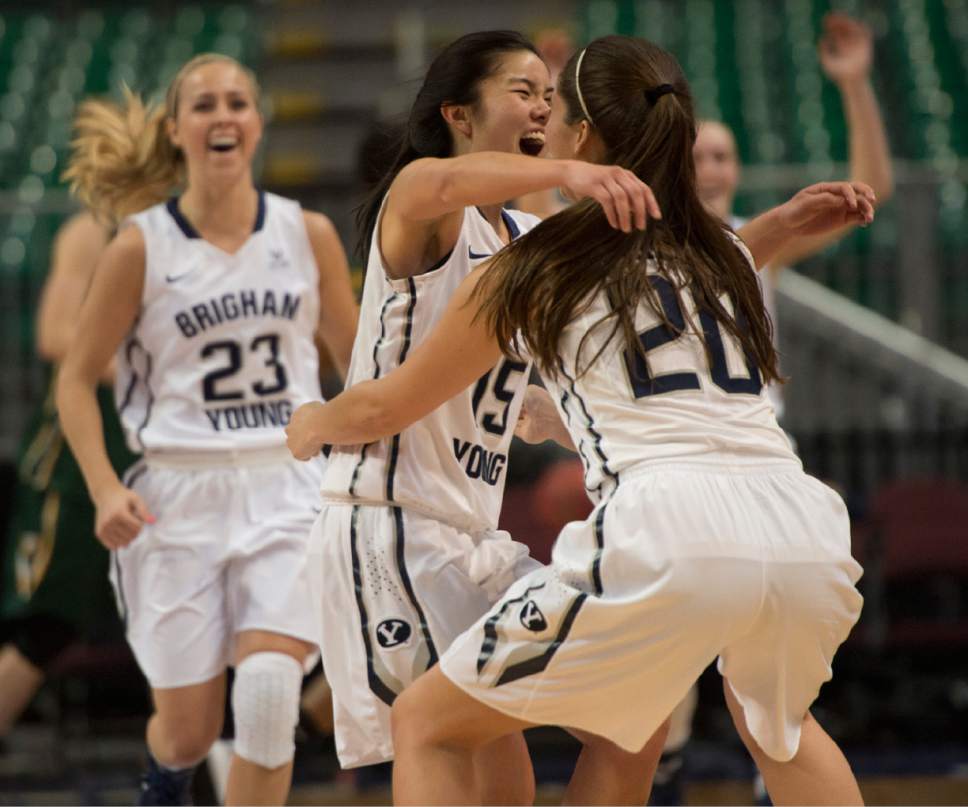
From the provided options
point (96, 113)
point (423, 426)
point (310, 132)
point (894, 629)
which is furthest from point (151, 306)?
point (310, 132)

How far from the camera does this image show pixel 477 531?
3227 millimetres

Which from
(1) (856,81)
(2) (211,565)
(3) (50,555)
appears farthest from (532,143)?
(3) (50,555)

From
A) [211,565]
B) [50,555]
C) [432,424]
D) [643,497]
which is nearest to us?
[643,497]

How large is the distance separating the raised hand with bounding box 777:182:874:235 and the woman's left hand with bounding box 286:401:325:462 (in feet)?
3.28

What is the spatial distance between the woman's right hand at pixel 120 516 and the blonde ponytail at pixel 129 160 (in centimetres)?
104

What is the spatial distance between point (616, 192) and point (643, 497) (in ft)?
1.62

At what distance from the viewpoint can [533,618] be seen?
2645 millimetres

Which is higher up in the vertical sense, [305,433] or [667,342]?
[667,342]

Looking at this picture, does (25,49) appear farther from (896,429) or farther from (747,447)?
(747,447)

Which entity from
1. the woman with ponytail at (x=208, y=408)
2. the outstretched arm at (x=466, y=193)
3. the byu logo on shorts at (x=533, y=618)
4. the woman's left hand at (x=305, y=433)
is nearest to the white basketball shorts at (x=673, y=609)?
the byu logo on shorts at (x=533, y=618)

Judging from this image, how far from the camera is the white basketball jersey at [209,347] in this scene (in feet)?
13.5

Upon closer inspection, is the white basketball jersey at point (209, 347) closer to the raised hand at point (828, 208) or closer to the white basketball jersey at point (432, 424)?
the white basketball jersey at point (432, 424)

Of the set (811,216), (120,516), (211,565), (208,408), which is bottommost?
(211,565)

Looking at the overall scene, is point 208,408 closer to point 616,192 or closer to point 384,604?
point 384,604
